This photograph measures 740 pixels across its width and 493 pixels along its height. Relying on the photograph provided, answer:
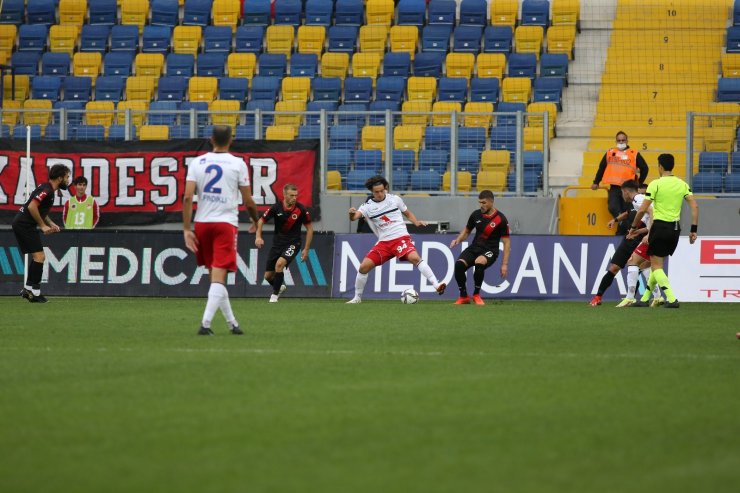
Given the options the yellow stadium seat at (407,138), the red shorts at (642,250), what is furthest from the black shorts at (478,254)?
the yellow stadium seat at (407,138)

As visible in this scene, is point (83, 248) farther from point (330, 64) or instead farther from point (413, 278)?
point (330, 64)

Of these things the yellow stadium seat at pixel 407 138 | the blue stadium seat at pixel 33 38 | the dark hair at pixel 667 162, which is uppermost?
the blue stadium seat at pixel 33 38

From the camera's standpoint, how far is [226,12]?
3156 centimetres

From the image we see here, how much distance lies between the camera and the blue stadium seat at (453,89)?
27984 millimetres

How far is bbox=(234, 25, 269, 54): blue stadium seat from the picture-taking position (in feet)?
101

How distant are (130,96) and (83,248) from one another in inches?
331

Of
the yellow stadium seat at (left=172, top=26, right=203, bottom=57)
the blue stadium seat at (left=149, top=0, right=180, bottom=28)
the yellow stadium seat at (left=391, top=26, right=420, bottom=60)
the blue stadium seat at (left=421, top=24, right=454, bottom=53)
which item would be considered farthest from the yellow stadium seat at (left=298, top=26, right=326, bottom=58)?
the blue stadium seat at (left=149, top=0, right=180, bottom=28)

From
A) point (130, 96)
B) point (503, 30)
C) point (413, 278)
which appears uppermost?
point (503, 30)

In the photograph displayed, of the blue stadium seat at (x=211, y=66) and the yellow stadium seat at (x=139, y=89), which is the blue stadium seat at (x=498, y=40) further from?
the yellow stadium seat at (x=139, y=89)

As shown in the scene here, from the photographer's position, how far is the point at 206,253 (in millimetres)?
11719

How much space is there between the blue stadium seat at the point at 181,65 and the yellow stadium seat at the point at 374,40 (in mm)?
4074

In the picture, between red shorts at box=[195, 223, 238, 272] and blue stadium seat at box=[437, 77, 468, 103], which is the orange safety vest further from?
red shorts at box=[195, 223, 238, 272]

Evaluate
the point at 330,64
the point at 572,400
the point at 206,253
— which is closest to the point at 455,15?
the point at 330,64

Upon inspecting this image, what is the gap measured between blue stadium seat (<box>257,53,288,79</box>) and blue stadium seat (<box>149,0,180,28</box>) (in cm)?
334
